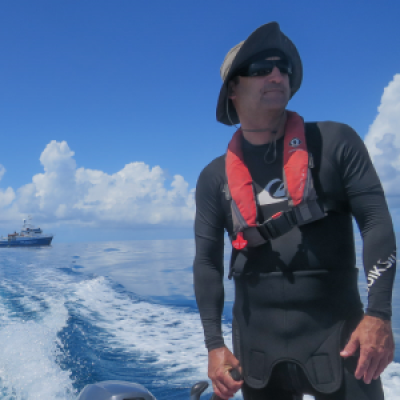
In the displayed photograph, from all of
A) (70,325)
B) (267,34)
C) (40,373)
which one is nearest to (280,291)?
(267,34)

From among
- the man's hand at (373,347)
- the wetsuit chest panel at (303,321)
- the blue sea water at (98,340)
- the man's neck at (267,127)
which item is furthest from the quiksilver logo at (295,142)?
the blue sea water at (98,340)

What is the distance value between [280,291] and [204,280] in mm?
311

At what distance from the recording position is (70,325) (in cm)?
584

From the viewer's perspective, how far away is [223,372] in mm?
1243

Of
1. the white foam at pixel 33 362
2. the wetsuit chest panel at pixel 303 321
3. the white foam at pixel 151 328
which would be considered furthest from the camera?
the white foam at pixel 151 328

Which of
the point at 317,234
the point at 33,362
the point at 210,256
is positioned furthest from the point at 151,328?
the point at 317,234

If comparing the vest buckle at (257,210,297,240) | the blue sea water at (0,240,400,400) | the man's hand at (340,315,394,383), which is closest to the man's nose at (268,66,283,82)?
the vest buckle at (257,210,297,240)

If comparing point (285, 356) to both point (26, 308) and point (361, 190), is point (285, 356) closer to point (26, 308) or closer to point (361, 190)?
point (361, 190)

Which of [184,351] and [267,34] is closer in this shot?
[267,34]

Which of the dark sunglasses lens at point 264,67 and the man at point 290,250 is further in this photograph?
the dark sunglasses lens at point 264,67

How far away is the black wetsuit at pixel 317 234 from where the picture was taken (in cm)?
111

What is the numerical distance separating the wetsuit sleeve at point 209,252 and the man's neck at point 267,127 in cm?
23

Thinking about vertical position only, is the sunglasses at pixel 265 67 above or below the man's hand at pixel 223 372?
above

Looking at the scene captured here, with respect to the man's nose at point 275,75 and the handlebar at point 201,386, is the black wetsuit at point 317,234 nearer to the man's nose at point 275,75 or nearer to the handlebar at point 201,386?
the handlebar at point 201,386
